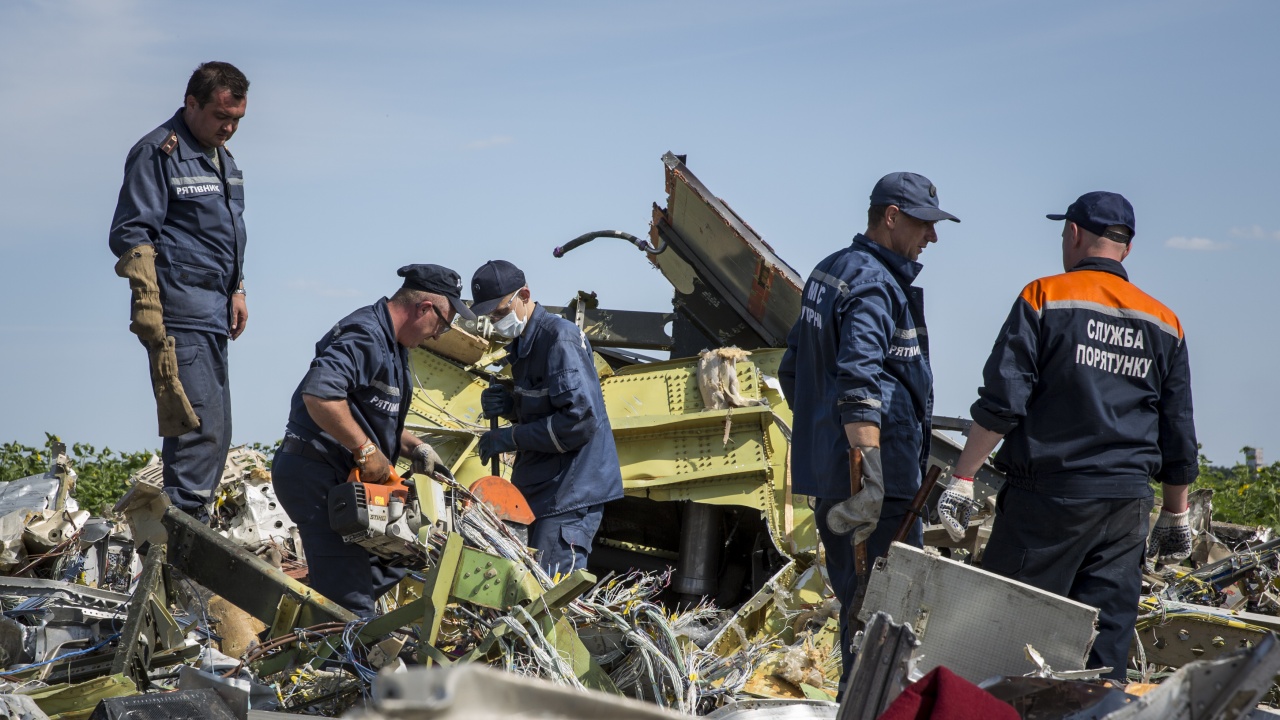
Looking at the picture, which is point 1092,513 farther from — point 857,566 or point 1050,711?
point 1050,711

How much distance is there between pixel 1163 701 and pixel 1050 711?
70 centimetres

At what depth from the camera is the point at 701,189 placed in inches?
286

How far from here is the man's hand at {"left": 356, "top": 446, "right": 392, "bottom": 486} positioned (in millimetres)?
4391

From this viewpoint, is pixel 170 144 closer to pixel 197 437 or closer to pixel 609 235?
pixel 197 437

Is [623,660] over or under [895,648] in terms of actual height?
under

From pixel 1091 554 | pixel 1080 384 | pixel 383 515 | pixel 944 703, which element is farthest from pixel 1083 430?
pixel 383 515

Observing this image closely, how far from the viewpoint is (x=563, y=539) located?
512 centimetres

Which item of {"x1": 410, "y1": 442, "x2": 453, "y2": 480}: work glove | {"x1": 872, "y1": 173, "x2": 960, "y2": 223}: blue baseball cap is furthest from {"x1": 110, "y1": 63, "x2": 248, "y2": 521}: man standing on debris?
{"x1": 872, "y1": 173, "x2": 960, "y2": 223}: blue baseball cap

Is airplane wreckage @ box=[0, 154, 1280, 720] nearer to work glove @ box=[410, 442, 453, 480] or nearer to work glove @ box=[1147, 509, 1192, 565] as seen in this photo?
work glove @ box=[410, 442, 453, 480]

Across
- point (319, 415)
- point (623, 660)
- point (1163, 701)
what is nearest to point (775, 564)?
point (623, 660)

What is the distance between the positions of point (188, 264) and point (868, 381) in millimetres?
3081

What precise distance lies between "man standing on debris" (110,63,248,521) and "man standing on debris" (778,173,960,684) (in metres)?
2.65

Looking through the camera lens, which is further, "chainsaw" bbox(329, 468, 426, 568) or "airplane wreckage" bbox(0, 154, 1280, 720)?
"chainsaw" bbox(329, 468, 426, 568)

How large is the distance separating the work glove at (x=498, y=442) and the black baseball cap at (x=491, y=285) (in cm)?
57
